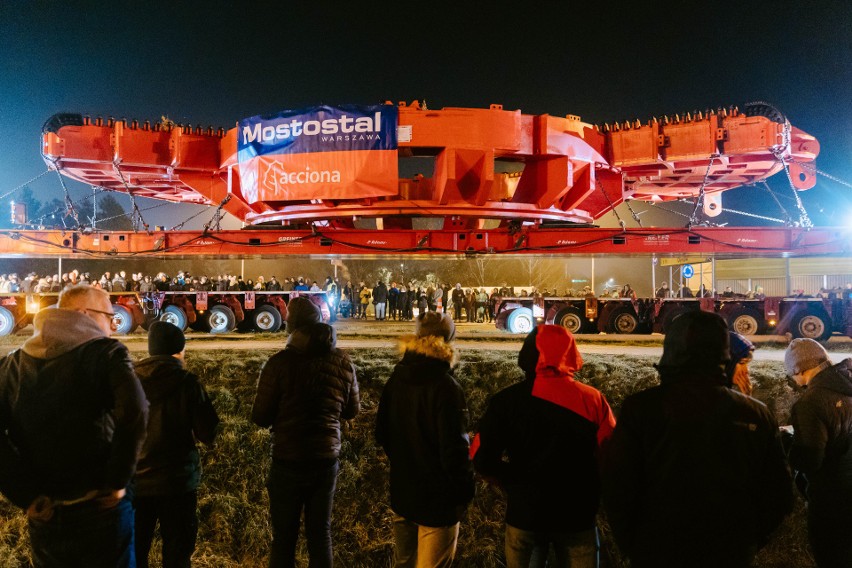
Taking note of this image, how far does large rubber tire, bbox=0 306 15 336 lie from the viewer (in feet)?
48.4

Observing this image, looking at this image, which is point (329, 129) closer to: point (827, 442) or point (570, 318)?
point (827, 442)

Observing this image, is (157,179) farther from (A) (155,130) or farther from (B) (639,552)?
(B) (639,552)

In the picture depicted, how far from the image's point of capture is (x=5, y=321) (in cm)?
1480

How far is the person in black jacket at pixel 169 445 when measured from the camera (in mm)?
3322

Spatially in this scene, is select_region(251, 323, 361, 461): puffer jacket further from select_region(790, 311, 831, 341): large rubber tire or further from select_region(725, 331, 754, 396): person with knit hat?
select_region(790, 311, 831, 341): large rubber tire

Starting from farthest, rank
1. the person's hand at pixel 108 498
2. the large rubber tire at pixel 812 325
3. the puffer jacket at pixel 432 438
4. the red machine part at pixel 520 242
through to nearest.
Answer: the large rubber tire at pixel 812 325, the red machine part at pixel 520 242, the puffer jacket at pixel 432 438, the person's hand at pixel 108 498

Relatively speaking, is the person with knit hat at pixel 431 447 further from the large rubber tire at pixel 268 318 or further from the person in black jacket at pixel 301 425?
the large rubber tire at pixel 268 318

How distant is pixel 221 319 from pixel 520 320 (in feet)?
28.2

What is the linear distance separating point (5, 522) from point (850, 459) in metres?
7.68

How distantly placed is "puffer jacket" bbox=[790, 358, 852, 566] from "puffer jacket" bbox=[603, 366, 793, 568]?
3.37 feet

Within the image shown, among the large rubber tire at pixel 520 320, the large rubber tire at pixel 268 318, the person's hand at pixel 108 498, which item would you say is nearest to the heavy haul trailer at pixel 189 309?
the large rubber tire at pixel 268 318

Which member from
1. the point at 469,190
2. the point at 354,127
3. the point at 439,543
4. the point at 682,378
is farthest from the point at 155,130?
the point at 682,378

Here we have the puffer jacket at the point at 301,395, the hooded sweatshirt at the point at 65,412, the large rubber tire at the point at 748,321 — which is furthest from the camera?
the large rubber tire at the point at 748,321

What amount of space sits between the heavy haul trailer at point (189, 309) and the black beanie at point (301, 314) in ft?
35.8
